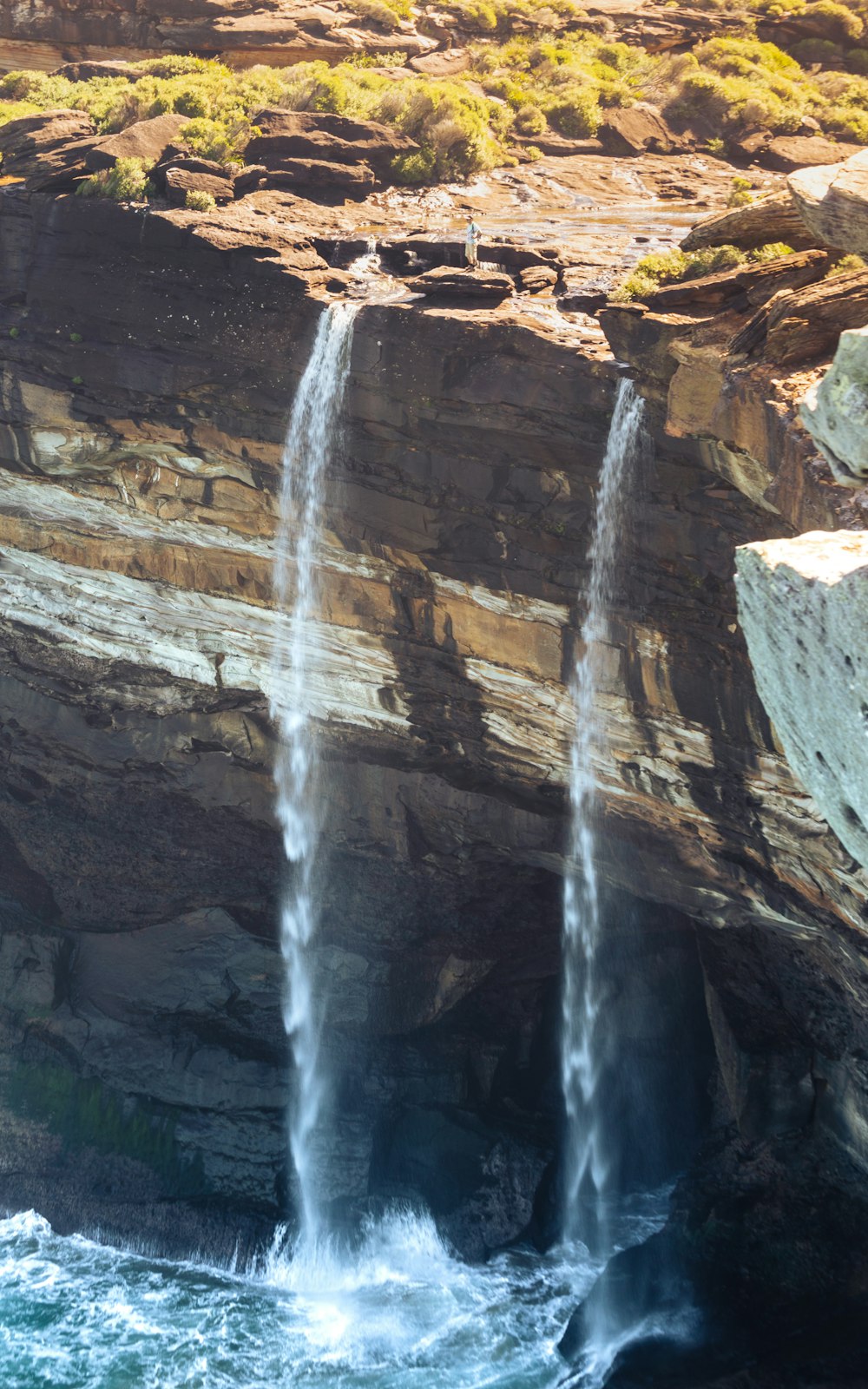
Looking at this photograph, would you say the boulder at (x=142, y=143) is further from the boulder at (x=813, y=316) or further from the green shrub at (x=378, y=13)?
the boulder at (x=813, y=316)

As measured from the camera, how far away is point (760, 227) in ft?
57.9

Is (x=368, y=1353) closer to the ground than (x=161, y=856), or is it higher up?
closer to the ground

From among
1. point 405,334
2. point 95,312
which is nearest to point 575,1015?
point 405,334

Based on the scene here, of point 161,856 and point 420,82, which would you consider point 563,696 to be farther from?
point 420,82

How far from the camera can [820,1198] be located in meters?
19.9

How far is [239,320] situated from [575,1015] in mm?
15791

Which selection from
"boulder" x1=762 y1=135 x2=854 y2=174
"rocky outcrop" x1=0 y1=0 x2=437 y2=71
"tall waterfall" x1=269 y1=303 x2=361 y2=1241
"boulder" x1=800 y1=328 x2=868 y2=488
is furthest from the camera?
"rocky outcrop" x1=0 y1=0 x2=437 y2=71

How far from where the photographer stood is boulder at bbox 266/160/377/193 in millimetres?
24469

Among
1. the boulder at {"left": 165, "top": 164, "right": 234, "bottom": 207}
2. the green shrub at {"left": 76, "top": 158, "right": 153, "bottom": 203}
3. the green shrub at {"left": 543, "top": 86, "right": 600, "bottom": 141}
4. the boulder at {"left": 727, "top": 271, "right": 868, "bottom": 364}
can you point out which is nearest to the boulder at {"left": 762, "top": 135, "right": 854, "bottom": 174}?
the green shrub at {"left": 543, "top": 86, "right": 600, "bottom": 141}

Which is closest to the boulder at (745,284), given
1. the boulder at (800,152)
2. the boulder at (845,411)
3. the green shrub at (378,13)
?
the boulder at (845,411)

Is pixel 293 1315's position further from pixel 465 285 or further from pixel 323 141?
pixel 323 141

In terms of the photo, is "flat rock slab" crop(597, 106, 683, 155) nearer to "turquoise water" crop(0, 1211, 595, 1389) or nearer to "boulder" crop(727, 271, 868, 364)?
"boulder" crop(727, 271, 868, 364)

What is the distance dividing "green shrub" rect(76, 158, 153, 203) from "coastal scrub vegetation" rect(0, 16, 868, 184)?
263 cm

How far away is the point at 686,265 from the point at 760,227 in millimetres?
1248
